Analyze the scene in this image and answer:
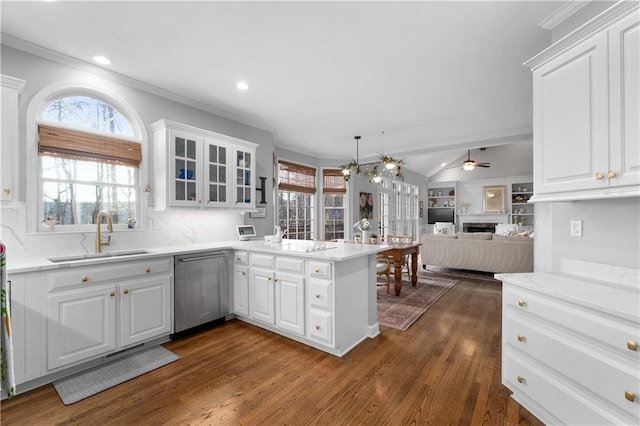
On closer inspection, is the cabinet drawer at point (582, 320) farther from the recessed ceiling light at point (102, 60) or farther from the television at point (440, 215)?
the television at point (440, 215)

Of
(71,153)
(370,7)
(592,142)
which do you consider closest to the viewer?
(592,142)

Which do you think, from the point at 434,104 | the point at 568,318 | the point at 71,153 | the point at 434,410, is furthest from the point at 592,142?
the point at 71,153

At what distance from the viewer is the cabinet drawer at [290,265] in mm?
2715

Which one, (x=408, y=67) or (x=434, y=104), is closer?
(x=408, y=67)

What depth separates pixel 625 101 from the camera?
1482mm

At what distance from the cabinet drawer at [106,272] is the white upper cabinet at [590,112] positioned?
3216mm

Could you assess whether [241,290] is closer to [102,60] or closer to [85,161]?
[85,161]

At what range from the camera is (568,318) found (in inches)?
60.6

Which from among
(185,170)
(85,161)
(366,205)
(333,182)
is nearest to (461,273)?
(366,205)

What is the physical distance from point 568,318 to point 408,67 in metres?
2.51

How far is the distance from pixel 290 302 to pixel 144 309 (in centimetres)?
135

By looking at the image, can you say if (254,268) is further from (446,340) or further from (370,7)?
(370,7)

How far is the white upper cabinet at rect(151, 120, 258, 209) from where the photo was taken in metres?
3.13

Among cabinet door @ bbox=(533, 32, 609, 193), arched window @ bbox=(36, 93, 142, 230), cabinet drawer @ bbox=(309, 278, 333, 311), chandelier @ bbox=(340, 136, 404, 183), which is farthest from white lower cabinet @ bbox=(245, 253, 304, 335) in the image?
chandelier @ bbox=(340, 136, 404, 183)
